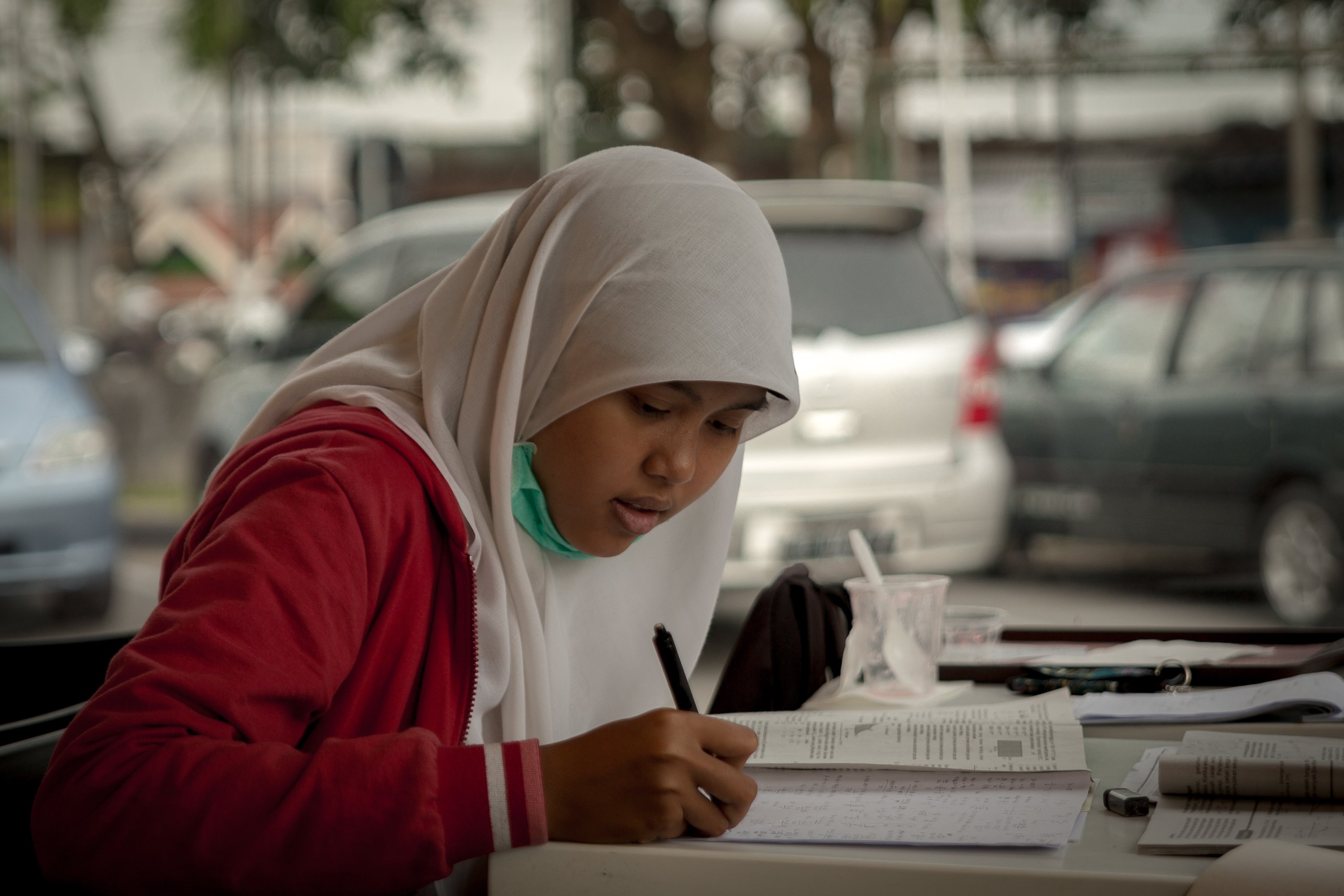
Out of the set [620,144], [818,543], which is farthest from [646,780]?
[620,144]

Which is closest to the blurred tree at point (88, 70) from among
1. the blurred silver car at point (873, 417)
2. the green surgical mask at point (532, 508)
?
the blurred silver car at point (873, 417)

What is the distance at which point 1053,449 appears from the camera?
5.29 metres

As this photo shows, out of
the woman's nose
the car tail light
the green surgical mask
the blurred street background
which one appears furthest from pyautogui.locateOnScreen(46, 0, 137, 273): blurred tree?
the woman's nose

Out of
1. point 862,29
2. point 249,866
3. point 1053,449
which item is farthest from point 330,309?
point 249,866

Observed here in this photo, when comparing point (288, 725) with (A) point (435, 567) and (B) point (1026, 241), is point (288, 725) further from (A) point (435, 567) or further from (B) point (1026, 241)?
(B) point (1026, 241)

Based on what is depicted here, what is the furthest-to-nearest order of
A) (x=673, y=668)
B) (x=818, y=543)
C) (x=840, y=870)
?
(x=818, y=543) → (x=673, y=668) → (x=840, y=870)

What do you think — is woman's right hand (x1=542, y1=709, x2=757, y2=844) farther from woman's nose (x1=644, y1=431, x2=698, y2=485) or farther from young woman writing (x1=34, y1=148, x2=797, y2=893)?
woman's nose (x1=644, y1=431, x2=698, y2=485)

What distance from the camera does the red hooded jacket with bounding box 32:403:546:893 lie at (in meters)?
0.86

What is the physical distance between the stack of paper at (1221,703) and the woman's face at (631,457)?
1.41 ft

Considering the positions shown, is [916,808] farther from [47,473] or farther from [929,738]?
[47,473]

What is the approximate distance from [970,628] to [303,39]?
5.75 meters

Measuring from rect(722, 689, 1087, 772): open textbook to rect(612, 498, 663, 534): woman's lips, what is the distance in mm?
188

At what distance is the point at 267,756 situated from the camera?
0.88 m

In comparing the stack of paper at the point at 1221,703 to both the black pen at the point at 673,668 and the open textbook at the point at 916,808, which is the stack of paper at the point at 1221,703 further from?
the black pen at the point at 673,668
